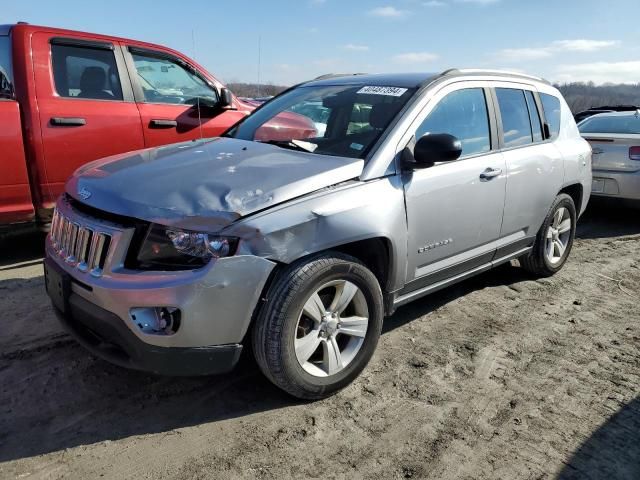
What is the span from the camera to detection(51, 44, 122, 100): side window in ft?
15.8

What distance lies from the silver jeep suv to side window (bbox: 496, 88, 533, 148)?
0.03m

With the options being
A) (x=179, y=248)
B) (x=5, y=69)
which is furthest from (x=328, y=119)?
(x=5, y=69)

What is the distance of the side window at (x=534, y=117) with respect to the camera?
445 cm

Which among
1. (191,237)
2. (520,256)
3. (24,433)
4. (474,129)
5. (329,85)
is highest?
(329,85)

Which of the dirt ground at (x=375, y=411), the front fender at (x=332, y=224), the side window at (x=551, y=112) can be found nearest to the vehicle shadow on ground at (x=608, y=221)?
the side window at (x=551, y=112)

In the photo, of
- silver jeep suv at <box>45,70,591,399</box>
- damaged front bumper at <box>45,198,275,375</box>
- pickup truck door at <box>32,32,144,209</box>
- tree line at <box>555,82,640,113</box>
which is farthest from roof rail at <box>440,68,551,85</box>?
tree line at <box>555,82,640,113</box>

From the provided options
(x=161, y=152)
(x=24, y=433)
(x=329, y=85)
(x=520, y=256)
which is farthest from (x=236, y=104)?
(x=24, y=433)

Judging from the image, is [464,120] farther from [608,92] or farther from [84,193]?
[608,92]

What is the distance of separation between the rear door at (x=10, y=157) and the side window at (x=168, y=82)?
1.15 m

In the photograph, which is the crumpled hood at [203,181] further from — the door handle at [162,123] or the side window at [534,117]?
the side window at [534,117]

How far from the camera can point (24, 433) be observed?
2.58 metres

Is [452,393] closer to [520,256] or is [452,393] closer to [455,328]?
[455,328]

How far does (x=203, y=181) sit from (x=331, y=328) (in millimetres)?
1027

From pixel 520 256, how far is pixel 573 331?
2.84 ft
